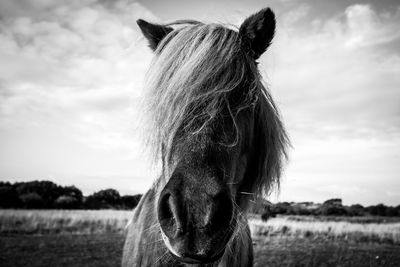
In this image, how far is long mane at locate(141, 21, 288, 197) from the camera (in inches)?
63.0

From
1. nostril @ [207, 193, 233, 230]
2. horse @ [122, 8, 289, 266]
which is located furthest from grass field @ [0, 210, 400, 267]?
nostril @ [207, 193, 233, 230]

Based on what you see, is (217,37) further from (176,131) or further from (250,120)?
(176,131)

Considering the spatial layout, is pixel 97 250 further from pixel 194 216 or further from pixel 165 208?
pixel 194 216

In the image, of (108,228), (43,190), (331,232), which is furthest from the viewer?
(43,190)

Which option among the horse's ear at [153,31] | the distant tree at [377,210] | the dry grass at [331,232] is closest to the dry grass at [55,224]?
the dry grass at [331,232]

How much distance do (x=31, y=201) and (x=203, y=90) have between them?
1434 inches

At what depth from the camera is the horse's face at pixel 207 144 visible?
46.5 inches

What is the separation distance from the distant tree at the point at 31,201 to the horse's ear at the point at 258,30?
36034 mm

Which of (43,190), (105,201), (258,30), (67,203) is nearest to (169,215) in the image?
(258,30)

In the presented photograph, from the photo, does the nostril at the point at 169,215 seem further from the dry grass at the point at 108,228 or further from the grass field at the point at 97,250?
the dry grass at the point at 108,228

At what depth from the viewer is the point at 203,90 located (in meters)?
1.67

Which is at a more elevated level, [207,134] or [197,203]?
[207,134]

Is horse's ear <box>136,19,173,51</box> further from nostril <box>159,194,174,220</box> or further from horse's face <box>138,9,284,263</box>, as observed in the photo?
nostril <box>159,194,174,220</box>

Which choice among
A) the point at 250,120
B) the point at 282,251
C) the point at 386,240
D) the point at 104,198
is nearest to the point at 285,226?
the point at 386,240
